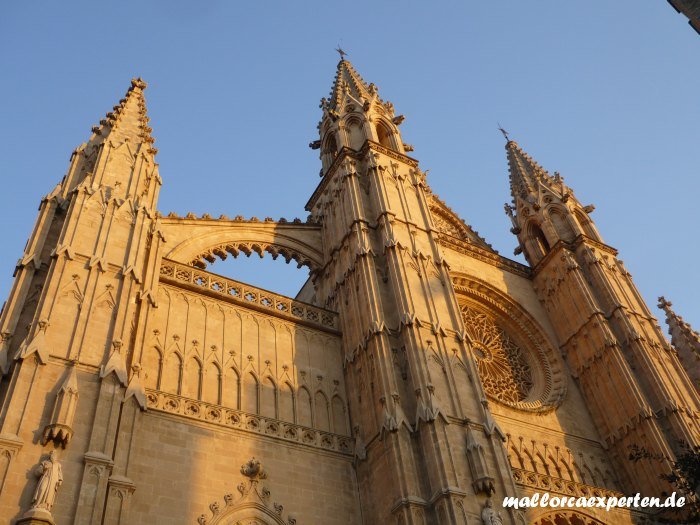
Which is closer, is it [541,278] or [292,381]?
[292,381]

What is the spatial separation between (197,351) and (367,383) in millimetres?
3812

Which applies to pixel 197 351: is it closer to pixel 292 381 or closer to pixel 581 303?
pixel 292 381

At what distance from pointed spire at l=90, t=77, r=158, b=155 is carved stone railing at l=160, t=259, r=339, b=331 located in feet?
11.2

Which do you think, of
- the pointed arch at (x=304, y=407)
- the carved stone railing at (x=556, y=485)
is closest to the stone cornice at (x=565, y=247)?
the carved stone railing at (x=556, y=485)

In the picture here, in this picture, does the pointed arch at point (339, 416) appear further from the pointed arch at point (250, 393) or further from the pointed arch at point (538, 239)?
the pointed arch at point (538, 239)

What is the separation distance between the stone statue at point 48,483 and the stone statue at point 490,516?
7.28 meters

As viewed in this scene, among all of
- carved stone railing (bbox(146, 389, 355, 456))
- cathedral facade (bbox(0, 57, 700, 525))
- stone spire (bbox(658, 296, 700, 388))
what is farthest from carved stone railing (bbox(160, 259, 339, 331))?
stone spire (bbox(658, 296, 700, 388))

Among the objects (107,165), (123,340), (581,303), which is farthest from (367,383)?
(581,303)

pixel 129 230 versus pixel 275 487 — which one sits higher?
pixel 129 230

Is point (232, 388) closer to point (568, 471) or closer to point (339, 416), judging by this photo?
point (339, 416)

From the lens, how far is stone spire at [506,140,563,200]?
27.8 metres

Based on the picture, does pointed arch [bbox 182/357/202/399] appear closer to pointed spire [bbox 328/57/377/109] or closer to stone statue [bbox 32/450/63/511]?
stone statue [bbox 32/450/63/511]

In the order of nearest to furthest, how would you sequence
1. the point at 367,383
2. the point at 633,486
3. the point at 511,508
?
the point at 511,508
the point at 367,383
the point at 633,486

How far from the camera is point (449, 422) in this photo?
1391cm
